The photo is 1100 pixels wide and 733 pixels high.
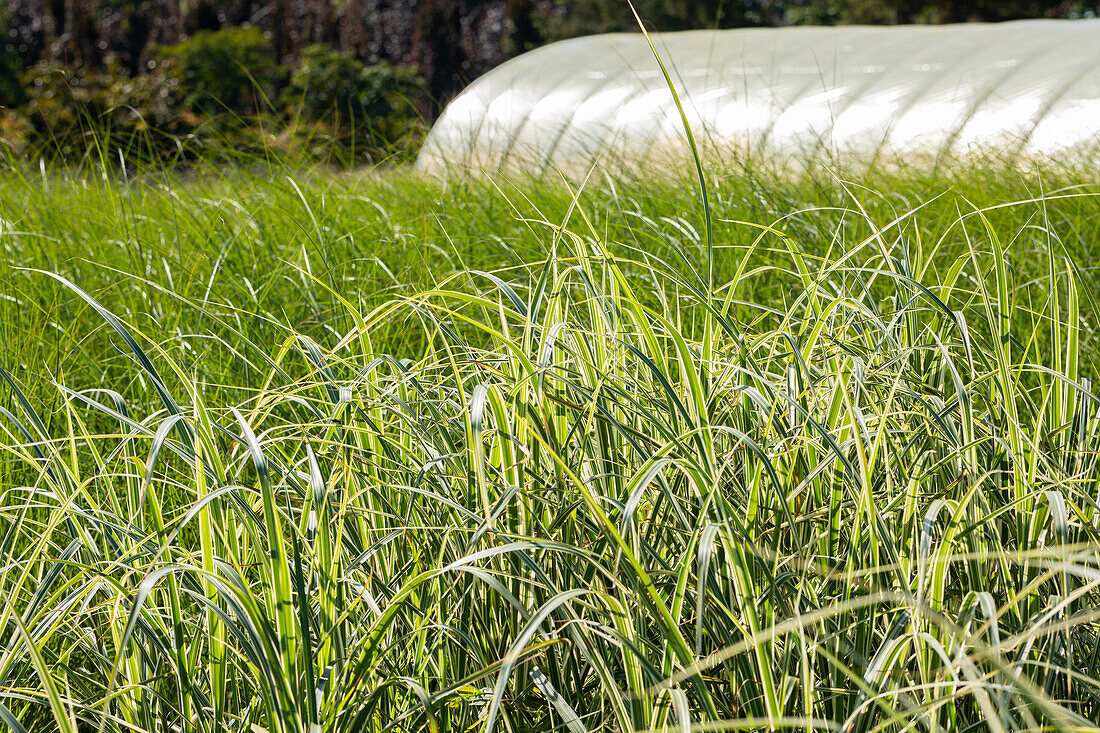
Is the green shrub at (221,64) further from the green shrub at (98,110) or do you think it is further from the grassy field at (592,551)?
the grassy field at (592,551)

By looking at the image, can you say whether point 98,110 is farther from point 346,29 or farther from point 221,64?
point 346,29

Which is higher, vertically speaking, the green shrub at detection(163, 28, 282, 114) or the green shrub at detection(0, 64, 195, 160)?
the green shrub at detection(163, 28, 282, 114)

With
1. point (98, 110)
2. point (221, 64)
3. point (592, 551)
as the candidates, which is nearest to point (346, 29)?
point (221, 64)

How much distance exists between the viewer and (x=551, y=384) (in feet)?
4.28

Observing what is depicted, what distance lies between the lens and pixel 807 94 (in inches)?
229

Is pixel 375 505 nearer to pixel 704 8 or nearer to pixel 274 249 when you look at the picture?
pixel 274 249

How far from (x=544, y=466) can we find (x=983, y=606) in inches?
22.7

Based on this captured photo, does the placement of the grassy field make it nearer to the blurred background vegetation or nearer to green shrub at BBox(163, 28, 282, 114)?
the blurred background vegetation

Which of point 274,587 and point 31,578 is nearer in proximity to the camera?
point 274,587

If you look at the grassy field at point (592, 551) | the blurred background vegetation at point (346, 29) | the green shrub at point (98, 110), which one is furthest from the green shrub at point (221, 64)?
the grassy field at point (592, 551)

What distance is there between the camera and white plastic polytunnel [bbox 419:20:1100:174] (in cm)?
479

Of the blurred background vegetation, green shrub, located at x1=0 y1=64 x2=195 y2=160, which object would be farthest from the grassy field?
the blurred background vegetation

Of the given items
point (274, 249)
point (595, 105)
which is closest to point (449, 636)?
point (274, 249)

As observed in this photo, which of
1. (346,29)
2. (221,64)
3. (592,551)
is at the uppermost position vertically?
(346,29)
